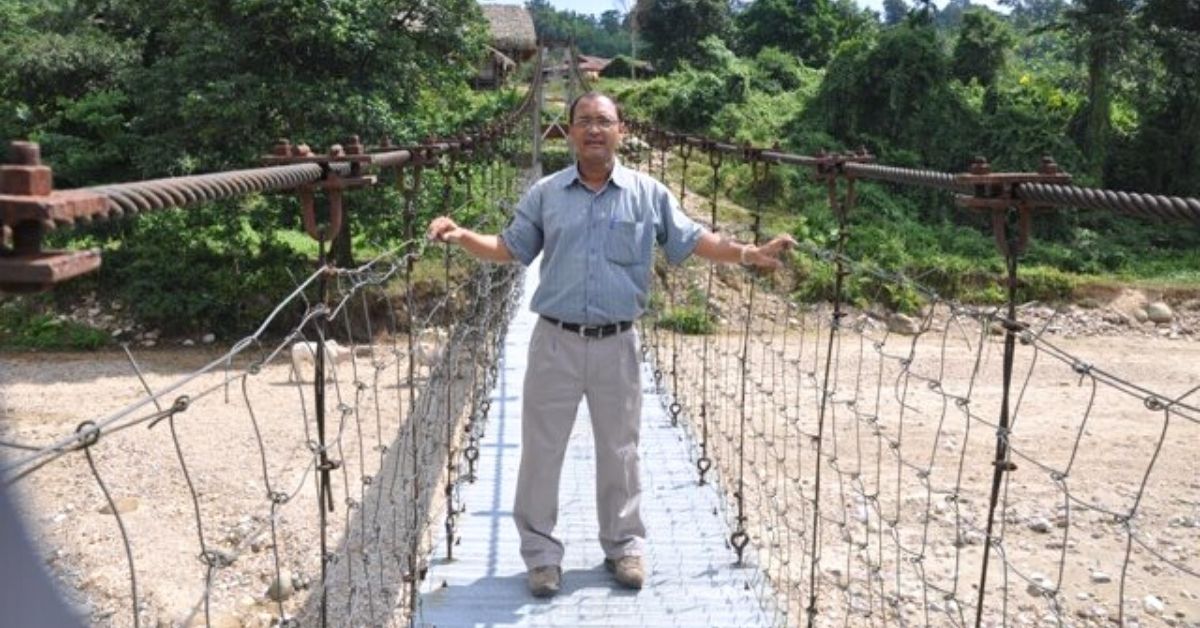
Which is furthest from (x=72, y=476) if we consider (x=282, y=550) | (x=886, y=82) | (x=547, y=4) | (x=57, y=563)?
(x=547, y=4)

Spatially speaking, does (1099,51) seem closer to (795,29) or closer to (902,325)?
(902,325)

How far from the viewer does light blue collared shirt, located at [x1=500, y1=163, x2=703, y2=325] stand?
6.33 feet

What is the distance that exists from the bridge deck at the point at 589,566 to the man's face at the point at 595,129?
2.75 feet

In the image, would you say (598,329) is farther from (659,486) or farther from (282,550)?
(282,550)

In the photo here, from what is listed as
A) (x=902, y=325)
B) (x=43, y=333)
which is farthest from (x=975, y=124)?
(x=43, y=333)

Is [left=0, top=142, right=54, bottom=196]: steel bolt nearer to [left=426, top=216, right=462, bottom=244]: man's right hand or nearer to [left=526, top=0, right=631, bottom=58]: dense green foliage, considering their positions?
A: [left=426, top=216, right=462, bottom=244]: man's right hand

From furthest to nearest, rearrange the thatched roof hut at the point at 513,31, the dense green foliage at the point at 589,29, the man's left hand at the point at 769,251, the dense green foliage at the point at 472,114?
the dense green foliage at the point at 589,29 → the thatched roof hut at the point at 513,31 → the dense green foliage at the point at 472,114 → the man's left hand at the point at 769,251

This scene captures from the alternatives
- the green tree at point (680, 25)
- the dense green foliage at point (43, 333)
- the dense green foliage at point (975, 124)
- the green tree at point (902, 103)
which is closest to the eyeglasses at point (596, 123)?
the dense green foliage at point (43, 333)

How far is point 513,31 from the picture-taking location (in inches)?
766

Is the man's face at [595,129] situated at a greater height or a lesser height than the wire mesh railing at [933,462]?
greater

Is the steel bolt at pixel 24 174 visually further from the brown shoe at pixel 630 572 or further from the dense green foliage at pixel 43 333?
the dense green foliage at pixel 43 333

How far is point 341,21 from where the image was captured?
290 inches

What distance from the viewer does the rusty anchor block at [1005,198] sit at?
1291 mm

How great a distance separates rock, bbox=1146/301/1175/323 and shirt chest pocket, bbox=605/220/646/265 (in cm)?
959
